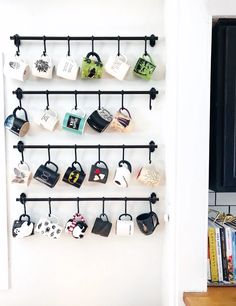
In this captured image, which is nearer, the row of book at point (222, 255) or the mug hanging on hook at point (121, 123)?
the row of book at point (222, 255)

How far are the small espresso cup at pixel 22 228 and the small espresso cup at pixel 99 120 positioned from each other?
0.52 m

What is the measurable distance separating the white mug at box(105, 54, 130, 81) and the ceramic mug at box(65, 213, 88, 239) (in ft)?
2.15

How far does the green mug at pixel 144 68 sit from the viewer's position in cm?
154

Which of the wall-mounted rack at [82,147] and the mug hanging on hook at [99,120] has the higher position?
the mug hanging on hook at [99,120]

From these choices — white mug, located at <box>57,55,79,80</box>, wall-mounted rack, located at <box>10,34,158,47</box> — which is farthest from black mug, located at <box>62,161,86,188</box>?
wall-mounted rack, located at <box>10,34,158,47</box>

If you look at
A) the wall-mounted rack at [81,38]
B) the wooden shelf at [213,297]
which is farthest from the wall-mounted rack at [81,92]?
the wooden shelf at [213,297]

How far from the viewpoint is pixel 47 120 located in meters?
1.54

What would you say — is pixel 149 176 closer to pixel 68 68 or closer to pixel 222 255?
pixel 222 255

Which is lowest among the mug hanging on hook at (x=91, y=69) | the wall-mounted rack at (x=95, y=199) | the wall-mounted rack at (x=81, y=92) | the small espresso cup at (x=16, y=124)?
the wall-mounted rack at (x=95, y=199)

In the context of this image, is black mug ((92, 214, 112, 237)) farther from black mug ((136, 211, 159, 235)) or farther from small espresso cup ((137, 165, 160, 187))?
small espresso cup ((137, 165, 160, 187))

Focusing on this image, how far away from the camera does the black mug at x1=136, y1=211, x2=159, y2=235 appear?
1.58m

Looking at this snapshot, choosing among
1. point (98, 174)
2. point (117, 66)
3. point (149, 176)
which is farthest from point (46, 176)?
point (117, 66)

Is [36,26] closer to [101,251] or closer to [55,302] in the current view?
[101,251]

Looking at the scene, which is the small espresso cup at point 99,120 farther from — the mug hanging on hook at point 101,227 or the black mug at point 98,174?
the mug hanging on hook at point 101,227
